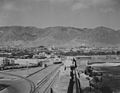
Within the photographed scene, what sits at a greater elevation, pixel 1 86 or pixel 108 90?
pixel 1 86

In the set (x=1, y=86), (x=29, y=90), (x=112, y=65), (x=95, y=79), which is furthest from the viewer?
(x=112, y=65)

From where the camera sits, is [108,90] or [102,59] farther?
[102,59]

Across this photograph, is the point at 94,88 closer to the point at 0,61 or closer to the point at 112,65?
the point at 0,61

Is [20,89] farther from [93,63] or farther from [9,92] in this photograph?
[93,63]

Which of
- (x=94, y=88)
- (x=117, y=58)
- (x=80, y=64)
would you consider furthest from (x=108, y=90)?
(x=117, y=58)

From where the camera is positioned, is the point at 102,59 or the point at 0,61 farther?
the point at 102,59

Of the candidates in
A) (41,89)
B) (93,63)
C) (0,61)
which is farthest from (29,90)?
(93,63)

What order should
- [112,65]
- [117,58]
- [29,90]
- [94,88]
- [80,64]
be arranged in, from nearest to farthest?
[29,90], [94,88], [80,64], [112,65], [117,58]

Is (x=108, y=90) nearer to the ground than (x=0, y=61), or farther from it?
nearer to the ground

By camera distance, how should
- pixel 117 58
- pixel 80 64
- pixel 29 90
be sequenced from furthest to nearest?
pixel 117 58
pixel 80 64
pixel 29 90
